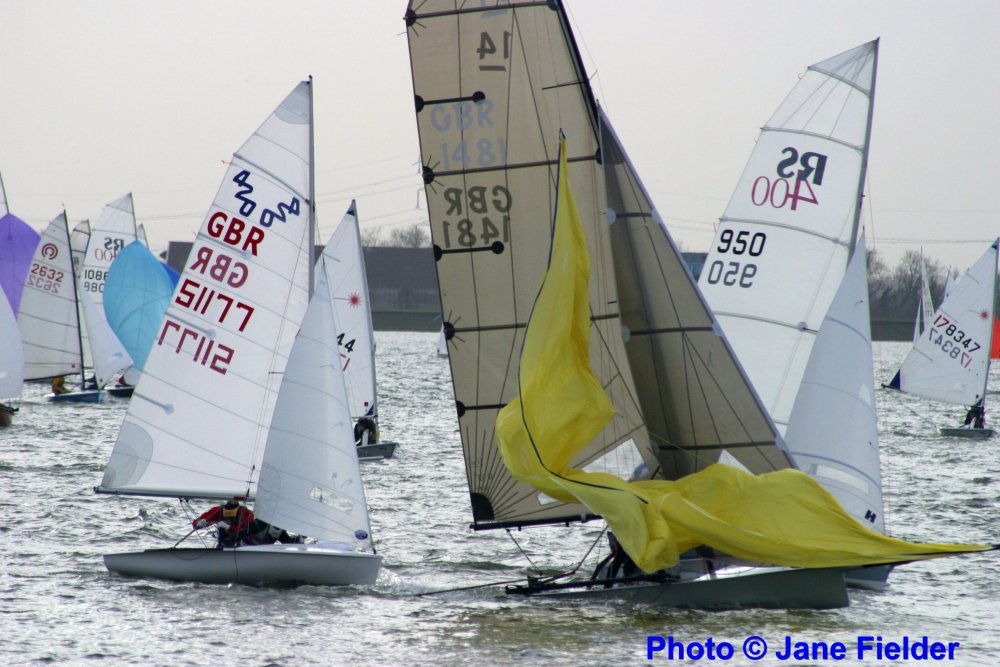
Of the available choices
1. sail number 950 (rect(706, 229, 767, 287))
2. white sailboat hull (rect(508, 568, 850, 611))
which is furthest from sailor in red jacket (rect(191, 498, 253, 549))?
sail number 950 (rect(706, 229, 767, 287))

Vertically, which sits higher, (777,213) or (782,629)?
(777,213)

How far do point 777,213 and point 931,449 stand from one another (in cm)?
1535

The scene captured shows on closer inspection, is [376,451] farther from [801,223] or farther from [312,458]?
[312,458]

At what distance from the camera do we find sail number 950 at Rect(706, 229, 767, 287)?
14625mm

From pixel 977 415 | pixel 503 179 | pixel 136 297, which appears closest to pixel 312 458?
pixel 503 179

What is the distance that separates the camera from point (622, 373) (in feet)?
37.2

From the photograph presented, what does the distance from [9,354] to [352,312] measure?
25.1 ft

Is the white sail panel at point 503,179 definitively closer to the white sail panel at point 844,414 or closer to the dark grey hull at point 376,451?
the white sail panel at point 844,414

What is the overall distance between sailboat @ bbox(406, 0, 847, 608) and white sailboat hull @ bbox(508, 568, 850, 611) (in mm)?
60

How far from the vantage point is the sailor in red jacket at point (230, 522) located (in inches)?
470

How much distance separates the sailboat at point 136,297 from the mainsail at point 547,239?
69.2 ft

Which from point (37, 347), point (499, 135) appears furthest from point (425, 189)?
point (37, 347)

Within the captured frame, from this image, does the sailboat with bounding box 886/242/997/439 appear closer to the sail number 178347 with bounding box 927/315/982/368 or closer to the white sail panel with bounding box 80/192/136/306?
the sail number 178347 with bounding box 927/315/982/368

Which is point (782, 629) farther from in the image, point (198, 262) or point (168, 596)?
point (198, 262)
